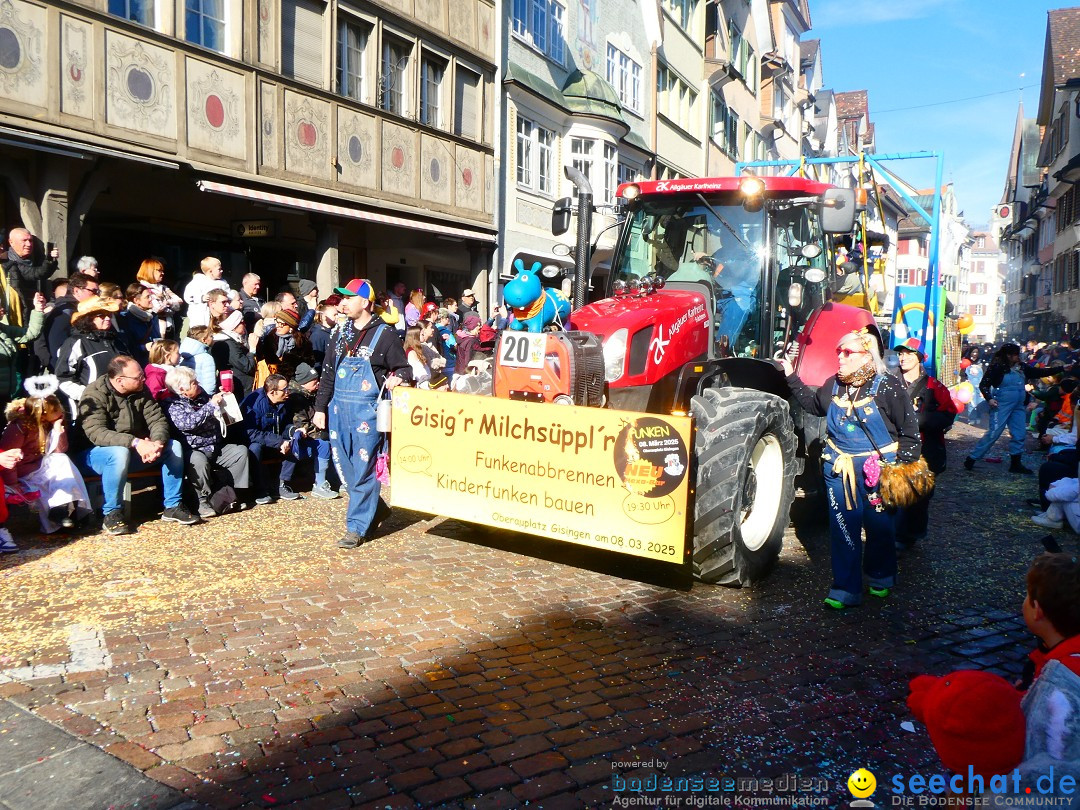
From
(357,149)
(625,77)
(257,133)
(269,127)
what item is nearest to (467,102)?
(357,149)

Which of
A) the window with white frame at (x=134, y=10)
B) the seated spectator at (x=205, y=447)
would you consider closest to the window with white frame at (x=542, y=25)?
the window with white frame at (x=134, y=10)

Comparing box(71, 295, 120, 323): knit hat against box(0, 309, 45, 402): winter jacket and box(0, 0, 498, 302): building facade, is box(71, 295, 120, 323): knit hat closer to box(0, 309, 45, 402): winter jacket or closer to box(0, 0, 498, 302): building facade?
box(0, 309, 45, 402): winter jacket

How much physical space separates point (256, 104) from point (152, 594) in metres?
8.19

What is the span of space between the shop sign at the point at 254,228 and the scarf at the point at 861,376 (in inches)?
390

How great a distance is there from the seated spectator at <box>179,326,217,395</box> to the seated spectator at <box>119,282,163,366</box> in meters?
0.36

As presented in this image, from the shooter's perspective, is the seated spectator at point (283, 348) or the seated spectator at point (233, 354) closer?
the seated spectator at point (233, 354)

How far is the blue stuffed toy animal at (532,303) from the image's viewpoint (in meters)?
5.70

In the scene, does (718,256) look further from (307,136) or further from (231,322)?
(307,136)

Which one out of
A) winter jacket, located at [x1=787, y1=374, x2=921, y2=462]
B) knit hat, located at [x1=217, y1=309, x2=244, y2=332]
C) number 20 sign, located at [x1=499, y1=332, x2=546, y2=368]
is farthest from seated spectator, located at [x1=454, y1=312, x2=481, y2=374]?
winter jacket, located at [x1=787, y1=374, x2=921, y2=462]

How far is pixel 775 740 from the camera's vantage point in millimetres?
3564

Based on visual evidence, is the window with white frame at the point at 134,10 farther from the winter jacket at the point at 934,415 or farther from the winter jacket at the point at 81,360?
the winter jacket at the point at 934,415

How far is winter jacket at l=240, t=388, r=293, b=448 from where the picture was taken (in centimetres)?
805

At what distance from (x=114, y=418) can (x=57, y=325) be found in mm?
1258

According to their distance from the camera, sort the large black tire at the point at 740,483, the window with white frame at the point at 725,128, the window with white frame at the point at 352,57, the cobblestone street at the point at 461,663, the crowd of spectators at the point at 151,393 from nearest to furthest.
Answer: the cobblestone street at the point at 461,663, the large black tire at the point at 740,483, the crowd of spectators at the point at 151,393, the window with white frame at the point at 352,57, the window with white frame at the point at 725,128
